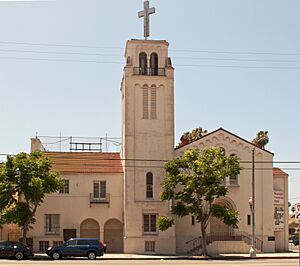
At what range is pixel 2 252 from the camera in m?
41.8

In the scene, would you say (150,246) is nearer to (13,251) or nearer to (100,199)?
(100,199)

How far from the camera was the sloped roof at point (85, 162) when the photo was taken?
169 feet

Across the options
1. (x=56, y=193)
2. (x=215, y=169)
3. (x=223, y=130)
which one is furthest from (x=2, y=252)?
(x=223, y=130)

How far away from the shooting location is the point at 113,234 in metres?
51.4

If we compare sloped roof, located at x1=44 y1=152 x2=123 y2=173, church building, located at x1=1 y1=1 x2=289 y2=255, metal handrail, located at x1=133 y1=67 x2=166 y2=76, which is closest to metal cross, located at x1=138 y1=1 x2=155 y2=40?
church building, located at x1=1 y1=1 x2=289 y2=255

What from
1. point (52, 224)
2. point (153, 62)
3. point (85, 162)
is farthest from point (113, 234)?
point (153, 62)

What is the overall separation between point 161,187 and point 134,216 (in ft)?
10.3

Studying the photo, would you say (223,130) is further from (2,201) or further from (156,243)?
(2,201)

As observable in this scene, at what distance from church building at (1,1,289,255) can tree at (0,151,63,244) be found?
4.47 m

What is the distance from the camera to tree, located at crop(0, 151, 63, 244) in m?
44.8

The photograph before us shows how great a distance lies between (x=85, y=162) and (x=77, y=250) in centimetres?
1154

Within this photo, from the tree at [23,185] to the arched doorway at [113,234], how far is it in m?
7.00

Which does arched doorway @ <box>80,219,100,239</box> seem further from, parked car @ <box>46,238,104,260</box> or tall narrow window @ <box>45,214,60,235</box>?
parked car @ <box>46,238,104,260</box>

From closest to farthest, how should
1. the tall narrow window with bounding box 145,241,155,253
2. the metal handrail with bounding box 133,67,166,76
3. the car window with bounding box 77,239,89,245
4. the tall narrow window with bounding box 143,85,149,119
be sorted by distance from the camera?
the car window with bounding box 77,239,89,245
the tall narrow window with bounding box 145,241,155,253
the tall narrow window with bounding box 143,85,149,119
the metal handrail with bounding box 133,67,166,76
